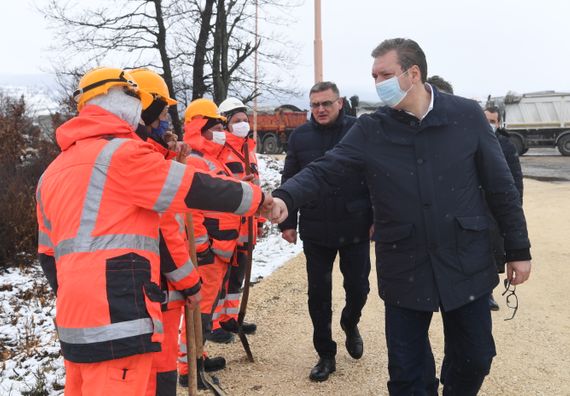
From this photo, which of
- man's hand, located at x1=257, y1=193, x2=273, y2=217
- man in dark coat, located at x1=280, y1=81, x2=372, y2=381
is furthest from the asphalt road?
man's hand, located at x1=257, y1=193, x2=273, y2=217

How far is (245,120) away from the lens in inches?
202

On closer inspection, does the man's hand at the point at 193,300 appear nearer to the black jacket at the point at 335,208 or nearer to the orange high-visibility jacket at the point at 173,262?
the orange high-visibility jacket at the point at 173,262

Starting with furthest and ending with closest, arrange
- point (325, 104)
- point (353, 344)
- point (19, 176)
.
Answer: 1. point (19, 176)
2. point (353, 344)
3. point (325, 104)

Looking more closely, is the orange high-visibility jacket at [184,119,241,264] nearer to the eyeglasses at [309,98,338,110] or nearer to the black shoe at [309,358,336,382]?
the eyeglasses at [309,98,338,110]

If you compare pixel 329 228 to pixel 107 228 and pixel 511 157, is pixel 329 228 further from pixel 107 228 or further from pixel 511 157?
pixel 107 228

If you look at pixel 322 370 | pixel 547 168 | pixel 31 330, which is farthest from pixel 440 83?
pixel 547 168

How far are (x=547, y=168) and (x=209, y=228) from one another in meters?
19.6

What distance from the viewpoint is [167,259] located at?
278cm

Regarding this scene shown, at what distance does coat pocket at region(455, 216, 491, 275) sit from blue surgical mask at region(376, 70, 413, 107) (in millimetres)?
728

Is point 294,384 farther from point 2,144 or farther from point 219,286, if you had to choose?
point 2,144

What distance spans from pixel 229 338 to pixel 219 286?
2.85 feet

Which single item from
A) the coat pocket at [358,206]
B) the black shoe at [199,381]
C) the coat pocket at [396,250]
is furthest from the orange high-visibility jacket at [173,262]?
the coat pocket at [358,206]

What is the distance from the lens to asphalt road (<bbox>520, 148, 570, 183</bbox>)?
58.1 feet

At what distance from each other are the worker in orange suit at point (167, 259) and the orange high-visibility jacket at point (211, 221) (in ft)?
3.75
